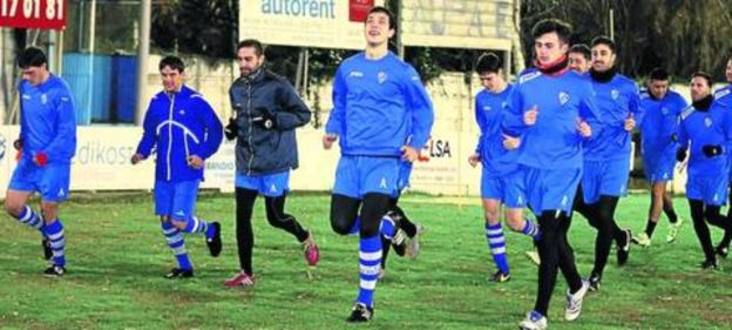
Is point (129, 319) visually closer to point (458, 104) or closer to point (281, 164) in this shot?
point (281, 164)

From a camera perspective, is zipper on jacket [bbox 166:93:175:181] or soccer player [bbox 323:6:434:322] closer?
soccer player [bbox 323:6:434:322]

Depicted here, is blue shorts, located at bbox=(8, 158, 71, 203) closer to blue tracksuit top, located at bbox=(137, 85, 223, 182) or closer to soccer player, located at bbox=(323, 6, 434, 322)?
blue tracksuit top, located at bbox=(137, 85, 223, 182)

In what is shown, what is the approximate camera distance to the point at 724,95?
16.7 m

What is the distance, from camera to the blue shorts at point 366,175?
1166 centimetres

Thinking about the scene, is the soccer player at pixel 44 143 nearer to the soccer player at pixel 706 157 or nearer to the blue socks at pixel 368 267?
the blue socks at pixel 368 267

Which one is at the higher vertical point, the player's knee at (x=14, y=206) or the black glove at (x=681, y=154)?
the black glove at (x=681, y=154)

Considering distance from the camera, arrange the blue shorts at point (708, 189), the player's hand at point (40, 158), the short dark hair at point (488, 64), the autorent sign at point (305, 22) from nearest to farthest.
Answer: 1. the player's hand at point (40, 158)
2. the short dark hair at point (488, 64)
3. the blue shorts at point (708, 189)
4. the autorent sign at point (305, 22)

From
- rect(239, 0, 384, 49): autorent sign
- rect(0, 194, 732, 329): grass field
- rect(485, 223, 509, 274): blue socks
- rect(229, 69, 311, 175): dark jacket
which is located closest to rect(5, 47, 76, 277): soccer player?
rect(0, 194, 732, 329): grass field

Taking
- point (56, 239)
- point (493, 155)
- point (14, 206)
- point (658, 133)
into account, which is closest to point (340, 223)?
point (493, 155)

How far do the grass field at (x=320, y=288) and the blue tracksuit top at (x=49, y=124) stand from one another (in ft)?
3.56

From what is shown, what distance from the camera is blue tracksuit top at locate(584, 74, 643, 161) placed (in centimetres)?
1390

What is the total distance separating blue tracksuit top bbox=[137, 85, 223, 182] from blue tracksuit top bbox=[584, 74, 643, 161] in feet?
10.3

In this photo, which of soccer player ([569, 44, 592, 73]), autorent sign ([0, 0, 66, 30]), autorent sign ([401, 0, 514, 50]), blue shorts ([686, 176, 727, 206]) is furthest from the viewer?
autorent sign ([401, 0, 514, 50])

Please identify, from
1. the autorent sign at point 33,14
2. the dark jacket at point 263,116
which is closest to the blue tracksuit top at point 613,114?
the dark jacket at point 263,116
